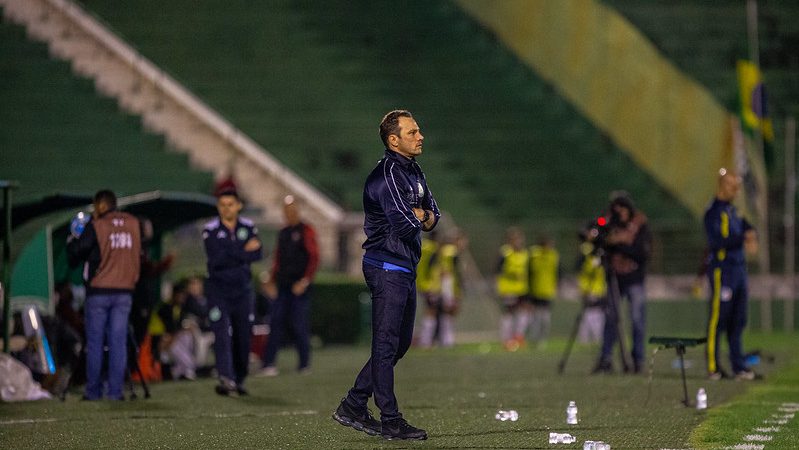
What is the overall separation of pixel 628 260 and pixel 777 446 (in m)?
8.06

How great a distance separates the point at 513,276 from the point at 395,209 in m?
16.6

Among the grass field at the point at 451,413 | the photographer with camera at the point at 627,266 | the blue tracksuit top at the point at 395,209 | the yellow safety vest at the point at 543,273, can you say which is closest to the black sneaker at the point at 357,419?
the grass field at the point at 451,413

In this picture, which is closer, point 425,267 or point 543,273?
A: point 425,267

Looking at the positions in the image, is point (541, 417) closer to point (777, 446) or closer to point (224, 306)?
point (777, 446)

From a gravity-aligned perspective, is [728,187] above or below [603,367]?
above

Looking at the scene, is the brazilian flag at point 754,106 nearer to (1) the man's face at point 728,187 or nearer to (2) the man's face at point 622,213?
(2) the man's face at point 622,213

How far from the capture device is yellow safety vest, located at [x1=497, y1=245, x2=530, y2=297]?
26.5 meters

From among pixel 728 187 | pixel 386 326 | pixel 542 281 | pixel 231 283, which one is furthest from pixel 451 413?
pixel 542 281

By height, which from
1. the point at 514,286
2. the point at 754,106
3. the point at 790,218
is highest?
the point at 754,106

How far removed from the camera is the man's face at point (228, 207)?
15.6 metres

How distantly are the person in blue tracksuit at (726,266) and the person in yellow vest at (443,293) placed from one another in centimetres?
956

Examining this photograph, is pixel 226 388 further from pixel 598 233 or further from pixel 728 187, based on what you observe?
pixel 728 187

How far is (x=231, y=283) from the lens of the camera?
15.6 metres

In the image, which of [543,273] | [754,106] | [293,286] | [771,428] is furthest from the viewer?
[754,106]
